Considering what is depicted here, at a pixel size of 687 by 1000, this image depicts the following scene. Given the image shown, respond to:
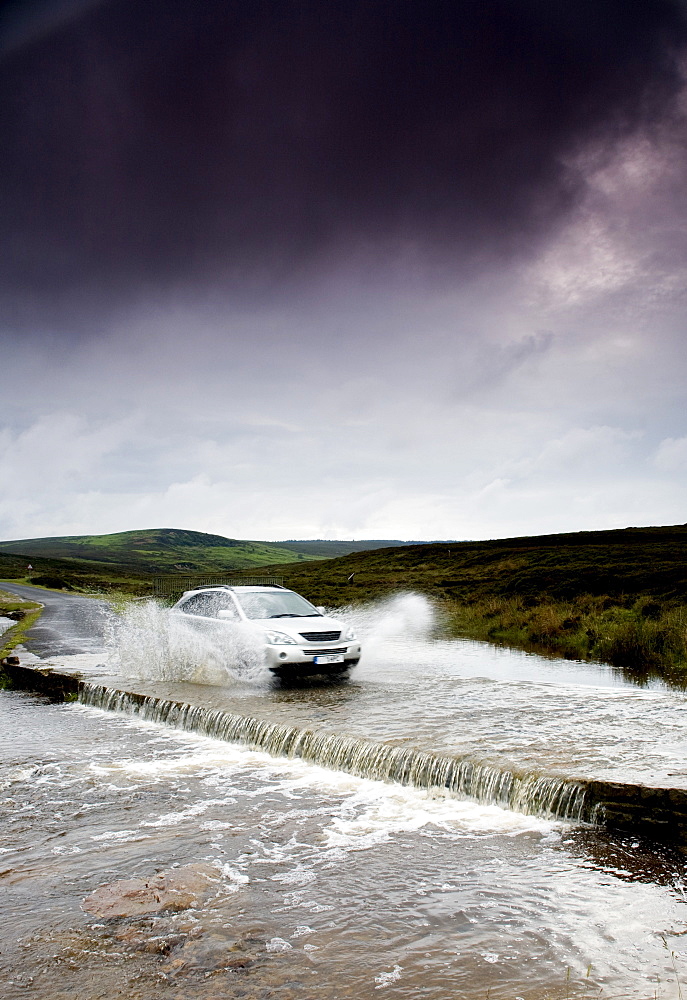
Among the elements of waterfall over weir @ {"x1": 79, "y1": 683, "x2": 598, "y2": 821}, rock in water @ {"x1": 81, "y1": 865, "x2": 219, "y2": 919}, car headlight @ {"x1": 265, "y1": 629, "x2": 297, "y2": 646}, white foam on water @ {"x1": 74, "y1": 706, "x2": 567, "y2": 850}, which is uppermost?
car headlight @ {"x1": 265, "y1": 629, "x2": 297, "y2": 646}

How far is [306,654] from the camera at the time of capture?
42.6 ft

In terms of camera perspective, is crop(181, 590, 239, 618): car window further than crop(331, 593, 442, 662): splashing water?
No

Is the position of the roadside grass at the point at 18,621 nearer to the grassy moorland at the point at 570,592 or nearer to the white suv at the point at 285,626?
the white suv at the point at 285,626

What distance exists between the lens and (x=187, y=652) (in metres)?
15.3

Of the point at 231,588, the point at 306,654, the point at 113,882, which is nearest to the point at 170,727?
the point at 306,654

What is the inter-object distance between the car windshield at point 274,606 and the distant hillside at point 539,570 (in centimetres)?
1507

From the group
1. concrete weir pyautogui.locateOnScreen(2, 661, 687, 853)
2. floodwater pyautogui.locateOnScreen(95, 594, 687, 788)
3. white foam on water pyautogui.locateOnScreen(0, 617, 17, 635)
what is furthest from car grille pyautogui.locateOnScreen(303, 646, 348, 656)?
white foam on water pyautogui.locateOnScreen(0, 617, 17, 635)

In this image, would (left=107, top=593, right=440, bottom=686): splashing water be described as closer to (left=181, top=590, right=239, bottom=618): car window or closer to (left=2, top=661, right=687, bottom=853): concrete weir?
(left=181, top=590, right=239, bottom=618): car window

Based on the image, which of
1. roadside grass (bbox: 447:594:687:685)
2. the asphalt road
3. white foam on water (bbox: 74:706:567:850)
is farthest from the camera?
the asphalt road

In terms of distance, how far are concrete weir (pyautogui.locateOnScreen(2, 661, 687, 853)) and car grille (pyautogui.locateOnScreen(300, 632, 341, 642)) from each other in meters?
2.35

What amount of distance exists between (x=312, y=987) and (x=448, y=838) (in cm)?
274

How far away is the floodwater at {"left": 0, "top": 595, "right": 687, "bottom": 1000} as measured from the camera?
441cm

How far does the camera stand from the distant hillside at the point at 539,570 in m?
30.1

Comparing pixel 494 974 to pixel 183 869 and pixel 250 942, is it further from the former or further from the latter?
pixel 183 869
